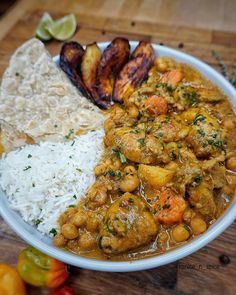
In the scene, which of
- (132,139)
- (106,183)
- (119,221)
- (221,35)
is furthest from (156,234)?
(221,35)

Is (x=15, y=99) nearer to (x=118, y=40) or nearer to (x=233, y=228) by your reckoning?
(x=118, y=40)

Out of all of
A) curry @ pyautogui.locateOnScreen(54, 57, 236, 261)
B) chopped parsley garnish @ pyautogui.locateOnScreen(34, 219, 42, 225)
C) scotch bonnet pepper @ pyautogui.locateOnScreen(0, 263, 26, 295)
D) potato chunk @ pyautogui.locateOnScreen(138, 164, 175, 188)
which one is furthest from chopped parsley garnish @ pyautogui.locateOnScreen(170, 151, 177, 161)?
scotch bonnet pepper @ pyautogui.locateOnScreen(0, 263, 26, 295)

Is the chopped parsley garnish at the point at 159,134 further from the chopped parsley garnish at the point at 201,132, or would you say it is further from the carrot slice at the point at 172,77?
the carrot slice at the point at 172,77

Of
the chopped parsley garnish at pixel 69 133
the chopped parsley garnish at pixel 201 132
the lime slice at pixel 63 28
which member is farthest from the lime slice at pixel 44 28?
the chopped parsley garnish at pixel 201 132

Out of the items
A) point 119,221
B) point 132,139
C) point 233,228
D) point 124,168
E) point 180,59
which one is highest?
point 180,59

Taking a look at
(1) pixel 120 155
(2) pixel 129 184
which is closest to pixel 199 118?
(1) pixel 120 155

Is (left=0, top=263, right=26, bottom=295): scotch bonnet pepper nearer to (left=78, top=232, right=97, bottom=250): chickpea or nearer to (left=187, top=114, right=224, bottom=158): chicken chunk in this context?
(left=78, top=232, right=97, bottom=250): chickpea
